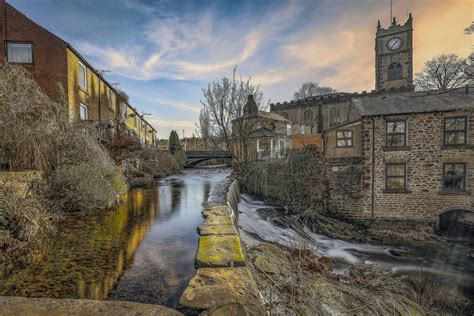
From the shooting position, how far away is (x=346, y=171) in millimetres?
14758

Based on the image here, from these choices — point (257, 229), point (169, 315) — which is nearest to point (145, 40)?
point (257, 229)

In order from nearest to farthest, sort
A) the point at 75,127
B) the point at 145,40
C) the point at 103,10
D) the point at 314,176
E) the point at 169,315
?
1. the point at 169,315
2. the point at 75,127
3. the point at 103,10
4. the point at 145,40
5. the point at 314,176

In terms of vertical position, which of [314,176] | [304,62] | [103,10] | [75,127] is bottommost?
[314,176]

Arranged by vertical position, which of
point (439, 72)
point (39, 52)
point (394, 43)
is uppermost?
point (394, 43)

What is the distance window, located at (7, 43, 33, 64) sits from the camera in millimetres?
13445

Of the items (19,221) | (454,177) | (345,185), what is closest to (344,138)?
(345,185)

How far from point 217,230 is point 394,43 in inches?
1801

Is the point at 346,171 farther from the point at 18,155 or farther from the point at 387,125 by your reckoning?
the point at 18,155

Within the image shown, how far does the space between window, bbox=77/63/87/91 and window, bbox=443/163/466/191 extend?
74.5ft

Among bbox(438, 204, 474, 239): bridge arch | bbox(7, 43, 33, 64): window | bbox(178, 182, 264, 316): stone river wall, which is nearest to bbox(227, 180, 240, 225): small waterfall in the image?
bbox(178, 182, 264, 316): stone river wall

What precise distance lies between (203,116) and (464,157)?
27.1 m

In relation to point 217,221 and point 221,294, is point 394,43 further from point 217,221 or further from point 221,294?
point 221,294

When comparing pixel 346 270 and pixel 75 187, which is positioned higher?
pixel 75 187

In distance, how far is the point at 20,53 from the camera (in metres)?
13.5
